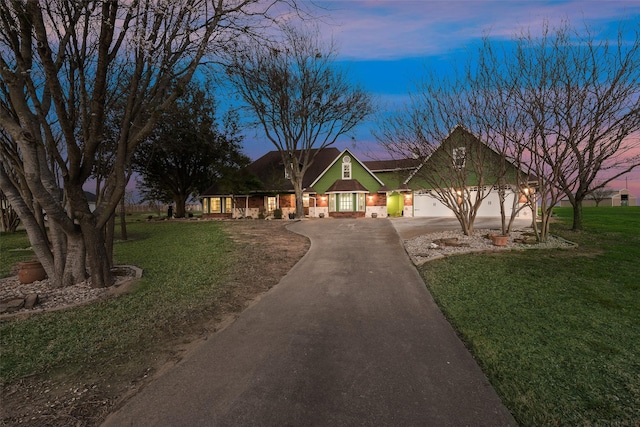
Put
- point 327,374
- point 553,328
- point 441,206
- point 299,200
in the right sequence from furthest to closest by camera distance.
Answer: point 299,200
point 441,206
point 553,328
point 327,374

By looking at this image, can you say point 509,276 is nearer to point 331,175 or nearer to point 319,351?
point 319,351

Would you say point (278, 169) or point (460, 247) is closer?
point (460, 247)

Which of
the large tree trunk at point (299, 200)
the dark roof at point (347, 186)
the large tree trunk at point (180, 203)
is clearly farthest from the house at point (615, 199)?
the large tree trunk at point (180, 203)

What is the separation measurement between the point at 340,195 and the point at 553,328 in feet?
84.9

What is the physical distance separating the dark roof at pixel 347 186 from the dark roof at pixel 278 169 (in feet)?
9.42

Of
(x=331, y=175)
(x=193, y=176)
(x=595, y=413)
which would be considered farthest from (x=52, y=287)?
(x=193, y=176)

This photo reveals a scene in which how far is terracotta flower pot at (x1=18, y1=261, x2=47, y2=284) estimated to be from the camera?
311 inches

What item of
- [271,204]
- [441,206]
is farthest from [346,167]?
[441,206]

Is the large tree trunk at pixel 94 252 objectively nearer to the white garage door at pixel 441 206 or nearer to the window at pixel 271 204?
the white garage door at pixel 441 206

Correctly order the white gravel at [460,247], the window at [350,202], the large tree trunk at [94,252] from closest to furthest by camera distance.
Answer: the large tree trunk at [94,252], the white gravel at [460,247], the window at [350,202]

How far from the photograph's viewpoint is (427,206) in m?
28.5

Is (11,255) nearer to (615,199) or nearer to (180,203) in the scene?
(180,203)

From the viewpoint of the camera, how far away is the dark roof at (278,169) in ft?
104

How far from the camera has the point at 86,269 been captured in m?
7.91
